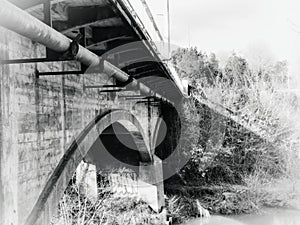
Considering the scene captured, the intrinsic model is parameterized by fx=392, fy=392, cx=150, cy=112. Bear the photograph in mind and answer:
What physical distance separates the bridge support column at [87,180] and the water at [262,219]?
3946 mm

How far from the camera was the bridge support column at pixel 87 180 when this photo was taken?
12.5 metres

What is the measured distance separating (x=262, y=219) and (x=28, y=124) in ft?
42.3

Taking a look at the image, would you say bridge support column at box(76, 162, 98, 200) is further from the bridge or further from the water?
the bridge

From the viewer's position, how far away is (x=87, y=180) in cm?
1306

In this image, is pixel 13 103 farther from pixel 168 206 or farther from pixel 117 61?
pixel 168 206

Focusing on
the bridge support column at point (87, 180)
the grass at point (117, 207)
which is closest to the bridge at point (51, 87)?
the grass at point (117, 207)

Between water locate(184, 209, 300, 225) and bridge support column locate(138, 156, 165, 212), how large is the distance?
1741mm

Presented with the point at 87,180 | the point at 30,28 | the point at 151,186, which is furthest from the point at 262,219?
the point at 30,28

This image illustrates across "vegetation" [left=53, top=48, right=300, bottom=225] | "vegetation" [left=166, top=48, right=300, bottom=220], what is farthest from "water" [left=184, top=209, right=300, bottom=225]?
"vegetation" [left=166, top=48, right=300, bottom=220]

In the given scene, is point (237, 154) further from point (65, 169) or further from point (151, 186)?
point (65, 169)

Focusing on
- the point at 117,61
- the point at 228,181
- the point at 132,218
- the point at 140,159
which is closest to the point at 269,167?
the point at 228,181

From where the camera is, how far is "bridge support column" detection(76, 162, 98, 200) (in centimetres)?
1252

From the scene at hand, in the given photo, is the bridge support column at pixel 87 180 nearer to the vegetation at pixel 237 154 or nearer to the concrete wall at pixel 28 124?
the vegetation at pixel 237 154

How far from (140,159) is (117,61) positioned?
8.07 metres
